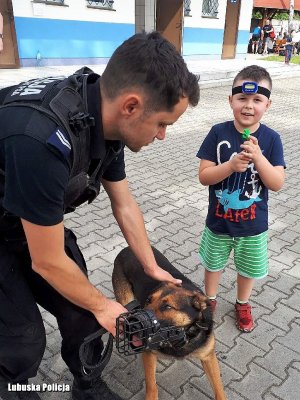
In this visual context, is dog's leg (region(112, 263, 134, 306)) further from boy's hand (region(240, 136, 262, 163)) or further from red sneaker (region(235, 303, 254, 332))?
boy's hand (region(240, 136, 262, 163))

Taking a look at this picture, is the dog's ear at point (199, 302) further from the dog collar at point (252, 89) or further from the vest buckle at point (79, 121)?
the dog collar at point (252, 89)

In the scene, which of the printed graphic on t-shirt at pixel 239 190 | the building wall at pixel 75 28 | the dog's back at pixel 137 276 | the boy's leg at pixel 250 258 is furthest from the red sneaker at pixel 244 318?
the building wall at pixel 75 28

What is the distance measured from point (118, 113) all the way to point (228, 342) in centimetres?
194

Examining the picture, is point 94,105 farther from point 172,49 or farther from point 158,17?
point 158,17

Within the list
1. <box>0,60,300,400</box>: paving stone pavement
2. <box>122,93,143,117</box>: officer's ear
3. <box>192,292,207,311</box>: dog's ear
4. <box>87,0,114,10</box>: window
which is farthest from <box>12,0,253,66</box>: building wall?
<box>192,292,207,311</box>: dog's ear

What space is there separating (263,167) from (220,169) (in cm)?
26

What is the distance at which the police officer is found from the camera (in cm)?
137

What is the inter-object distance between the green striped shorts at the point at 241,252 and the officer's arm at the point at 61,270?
3.80 ft

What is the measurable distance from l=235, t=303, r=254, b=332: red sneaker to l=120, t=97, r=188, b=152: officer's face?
1.76 metres

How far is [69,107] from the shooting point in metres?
1.49

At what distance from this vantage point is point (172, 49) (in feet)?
4.91

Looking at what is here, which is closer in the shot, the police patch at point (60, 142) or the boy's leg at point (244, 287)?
the police patch at point (60, 142)

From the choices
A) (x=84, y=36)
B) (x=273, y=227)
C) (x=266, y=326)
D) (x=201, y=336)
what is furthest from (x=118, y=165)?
(x=84, y=36)

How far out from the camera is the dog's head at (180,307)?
196cm
